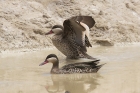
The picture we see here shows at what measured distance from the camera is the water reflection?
7543mm

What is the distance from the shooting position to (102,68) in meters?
9.49

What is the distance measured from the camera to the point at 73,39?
10.8m

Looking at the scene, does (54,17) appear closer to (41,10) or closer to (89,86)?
(41,10)

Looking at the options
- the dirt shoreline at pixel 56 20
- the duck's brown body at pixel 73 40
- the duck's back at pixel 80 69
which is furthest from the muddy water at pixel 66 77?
the dirt shoreline at pixel 56 20

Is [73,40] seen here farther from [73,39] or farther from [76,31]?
[76,31]

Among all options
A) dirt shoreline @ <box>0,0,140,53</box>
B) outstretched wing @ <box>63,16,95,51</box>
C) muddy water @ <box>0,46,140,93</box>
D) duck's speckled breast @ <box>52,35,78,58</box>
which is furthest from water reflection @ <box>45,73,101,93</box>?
dirt shoreline @ <box>0,0,140,53</box>

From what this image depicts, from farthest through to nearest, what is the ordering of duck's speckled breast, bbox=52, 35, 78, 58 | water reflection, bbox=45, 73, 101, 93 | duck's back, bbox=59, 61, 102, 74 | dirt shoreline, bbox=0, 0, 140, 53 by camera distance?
dirt shoreline, bbox=0, 0, 140, 53 < duck's speckled breast, bbox=52, 35, 78, 58 < duck's back, bbox=59, 61, 102, 74 < water reflection, bbox=45, 73, 101, 93

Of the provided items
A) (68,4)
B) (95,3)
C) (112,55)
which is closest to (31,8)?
(68,4)

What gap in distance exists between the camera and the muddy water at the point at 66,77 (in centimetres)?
757

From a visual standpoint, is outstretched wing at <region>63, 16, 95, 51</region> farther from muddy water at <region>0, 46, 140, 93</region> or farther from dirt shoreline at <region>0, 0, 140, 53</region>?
dirt shoreline at <region>0, 0, 140, 53</region>

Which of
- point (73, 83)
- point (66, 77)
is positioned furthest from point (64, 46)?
point (73, 83)

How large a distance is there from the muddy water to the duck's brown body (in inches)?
12.3

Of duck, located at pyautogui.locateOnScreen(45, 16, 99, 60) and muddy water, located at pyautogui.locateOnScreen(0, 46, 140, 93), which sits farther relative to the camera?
duck, located at pyautogui.locateOnScreen(45, 16, 99, 60)

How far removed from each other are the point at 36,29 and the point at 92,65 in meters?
3.60
